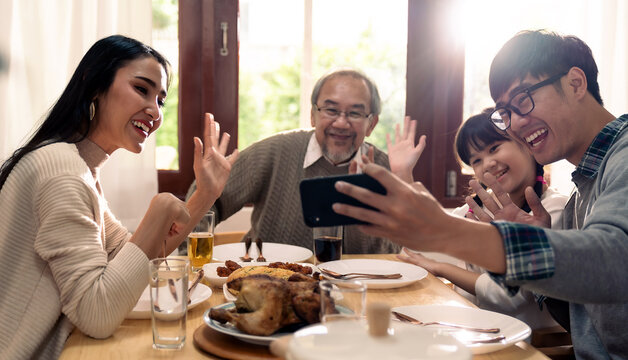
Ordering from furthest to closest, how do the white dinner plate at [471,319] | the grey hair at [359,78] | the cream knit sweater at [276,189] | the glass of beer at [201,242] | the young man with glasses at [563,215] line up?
the grey hair at [359,78]
the cream knit sweater at [276,189]
the glass of beer at [201,242]
the white dinner plate at [471,319]
the young man with glasses at [563,215]

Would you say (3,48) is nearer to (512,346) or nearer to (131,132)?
(131,132)

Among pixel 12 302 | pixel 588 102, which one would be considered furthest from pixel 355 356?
pixel 588 102

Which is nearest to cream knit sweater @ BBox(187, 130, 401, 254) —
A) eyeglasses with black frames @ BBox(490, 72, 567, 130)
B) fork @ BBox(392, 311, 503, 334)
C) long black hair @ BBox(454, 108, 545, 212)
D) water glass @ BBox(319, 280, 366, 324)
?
long black hair @ BBox(454, 108, 545, 212)

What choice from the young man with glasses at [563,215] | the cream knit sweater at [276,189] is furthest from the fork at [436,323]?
the cream knit sweater at [276,189]

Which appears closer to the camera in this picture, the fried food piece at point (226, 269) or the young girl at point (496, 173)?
the fried food piece at point (226, 269)

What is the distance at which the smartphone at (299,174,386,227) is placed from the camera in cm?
90

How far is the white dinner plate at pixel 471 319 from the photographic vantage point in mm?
1071

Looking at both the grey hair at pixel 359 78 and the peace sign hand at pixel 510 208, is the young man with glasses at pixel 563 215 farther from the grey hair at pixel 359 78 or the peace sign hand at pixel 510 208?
the grey hair at pixel 359 78

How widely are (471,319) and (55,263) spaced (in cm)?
86

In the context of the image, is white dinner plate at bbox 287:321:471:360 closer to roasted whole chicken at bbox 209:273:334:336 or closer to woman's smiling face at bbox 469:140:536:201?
roasted whole chicken at bbox 209:273:334:336

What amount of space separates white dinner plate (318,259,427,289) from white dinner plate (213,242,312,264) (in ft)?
0.62

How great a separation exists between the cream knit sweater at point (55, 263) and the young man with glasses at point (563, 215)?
1.72 feet

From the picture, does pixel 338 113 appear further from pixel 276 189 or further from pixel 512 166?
pixel 512 166

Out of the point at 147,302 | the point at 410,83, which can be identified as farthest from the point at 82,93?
the point at 410,83
